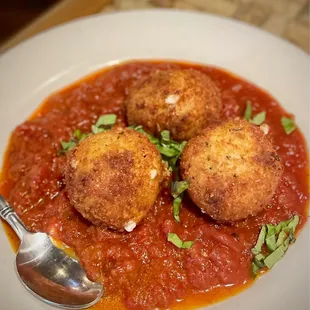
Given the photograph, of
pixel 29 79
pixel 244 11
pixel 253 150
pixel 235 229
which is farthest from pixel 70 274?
pixel 244 11

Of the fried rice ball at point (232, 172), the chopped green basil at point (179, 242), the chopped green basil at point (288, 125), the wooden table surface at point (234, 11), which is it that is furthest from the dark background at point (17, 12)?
the chopped green basil at point (179, 242)

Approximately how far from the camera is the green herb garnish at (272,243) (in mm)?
2463

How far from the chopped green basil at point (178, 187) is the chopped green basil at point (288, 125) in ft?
2.89

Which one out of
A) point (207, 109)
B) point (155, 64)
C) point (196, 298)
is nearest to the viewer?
point (196, 298)

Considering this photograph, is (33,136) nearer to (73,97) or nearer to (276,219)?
(73,97)

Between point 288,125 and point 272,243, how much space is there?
0.89m

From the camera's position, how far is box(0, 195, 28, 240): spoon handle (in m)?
2.59

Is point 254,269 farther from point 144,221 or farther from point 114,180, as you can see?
point 114,180

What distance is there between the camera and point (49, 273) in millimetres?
2471

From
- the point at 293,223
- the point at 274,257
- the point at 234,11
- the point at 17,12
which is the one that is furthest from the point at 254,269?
the point at 17,12

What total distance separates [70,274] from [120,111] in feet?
3.97

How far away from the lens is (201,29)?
358cm

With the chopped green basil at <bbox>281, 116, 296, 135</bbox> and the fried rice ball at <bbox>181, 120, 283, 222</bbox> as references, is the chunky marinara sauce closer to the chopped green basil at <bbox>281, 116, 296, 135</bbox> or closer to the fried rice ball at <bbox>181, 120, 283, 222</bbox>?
the chopped green basil at <bbox>281, 116, 296, 135</bbox>

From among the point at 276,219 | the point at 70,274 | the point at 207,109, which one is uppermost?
the point at 207,109
